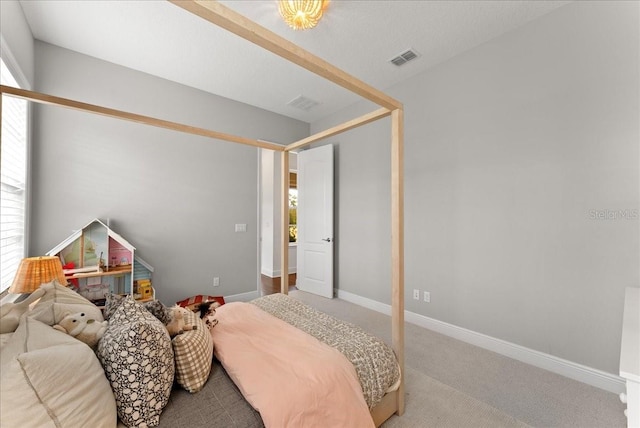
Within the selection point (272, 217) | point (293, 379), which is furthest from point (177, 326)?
point (272, 217)

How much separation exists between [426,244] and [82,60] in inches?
162

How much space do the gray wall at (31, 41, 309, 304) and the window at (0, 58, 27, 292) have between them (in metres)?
0.19

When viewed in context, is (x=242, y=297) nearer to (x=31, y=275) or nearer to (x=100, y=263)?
(x=100, y=263)

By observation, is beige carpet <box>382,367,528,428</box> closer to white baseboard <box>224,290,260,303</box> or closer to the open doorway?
white baseboard <box>224,290,260,303</box>

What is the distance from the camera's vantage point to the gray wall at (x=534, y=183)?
6.37 feet

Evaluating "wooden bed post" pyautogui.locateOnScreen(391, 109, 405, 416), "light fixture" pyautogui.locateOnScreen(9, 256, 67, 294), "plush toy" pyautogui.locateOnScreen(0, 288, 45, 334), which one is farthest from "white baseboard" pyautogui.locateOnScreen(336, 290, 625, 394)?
"light fixture" pyautogui.locateOnScreen(9, 256, 67, 294)

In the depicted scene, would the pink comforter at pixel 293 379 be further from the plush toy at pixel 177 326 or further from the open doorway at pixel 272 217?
the open doorway at pixel 272 217

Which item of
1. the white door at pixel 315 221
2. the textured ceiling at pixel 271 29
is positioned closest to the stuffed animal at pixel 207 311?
the textured ceiling at pixel 271 29

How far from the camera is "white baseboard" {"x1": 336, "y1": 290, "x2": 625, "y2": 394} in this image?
76.7 inches

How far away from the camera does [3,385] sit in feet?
2.32

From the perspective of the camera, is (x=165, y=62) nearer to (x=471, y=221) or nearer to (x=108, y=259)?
(x=108, y=259)

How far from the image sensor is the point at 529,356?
2.29 meters

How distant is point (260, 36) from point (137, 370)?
1308mm

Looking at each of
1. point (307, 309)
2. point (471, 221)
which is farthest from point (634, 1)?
point (307, 309)
